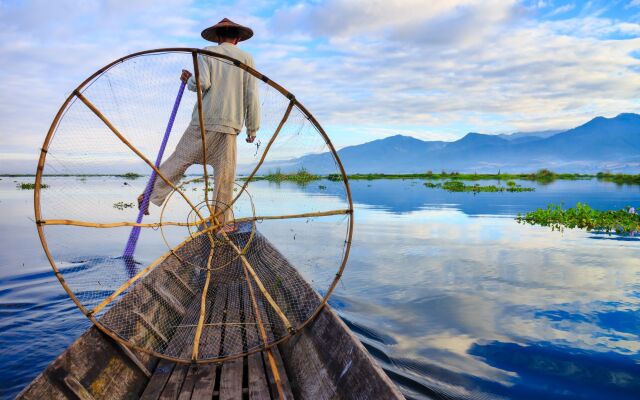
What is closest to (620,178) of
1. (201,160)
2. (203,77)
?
(201,160)

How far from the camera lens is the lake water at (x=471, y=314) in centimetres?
356

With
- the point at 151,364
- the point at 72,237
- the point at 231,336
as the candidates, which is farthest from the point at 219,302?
the point at 72,237

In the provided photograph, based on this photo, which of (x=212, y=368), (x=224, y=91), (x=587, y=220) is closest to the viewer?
(x=212, y=368)

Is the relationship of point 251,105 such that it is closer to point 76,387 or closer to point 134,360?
point 134,360

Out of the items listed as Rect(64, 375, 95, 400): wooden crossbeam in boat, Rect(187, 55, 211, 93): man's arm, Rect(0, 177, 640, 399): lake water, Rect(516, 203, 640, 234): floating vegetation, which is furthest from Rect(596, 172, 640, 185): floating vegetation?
Rect(64, 375, 95, 400): wooden crossbeam in boat

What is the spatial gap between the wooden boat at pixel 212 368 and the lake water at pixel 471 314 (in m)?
1.04

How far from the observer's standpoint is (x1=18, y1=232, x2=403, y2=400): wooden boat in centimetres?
210

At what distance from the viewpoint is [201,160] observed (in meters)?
4.53

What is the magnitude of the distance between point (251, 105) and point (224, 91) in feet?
1.16

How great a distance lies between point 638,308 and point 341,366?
4460mm

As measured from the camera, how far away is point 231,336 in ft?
10.7

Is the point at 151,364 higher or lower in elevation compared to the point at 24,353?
higher

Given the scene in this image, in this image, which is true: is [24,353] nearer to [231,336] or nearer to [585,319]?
[231,336]

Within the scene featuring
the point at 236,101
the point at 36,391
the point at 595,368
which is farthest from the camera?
the point at 236,101
